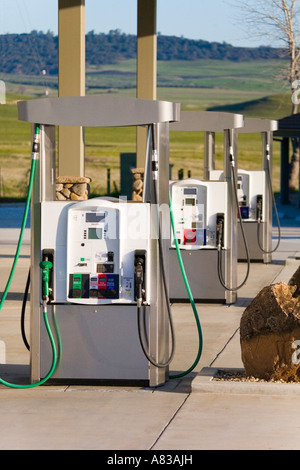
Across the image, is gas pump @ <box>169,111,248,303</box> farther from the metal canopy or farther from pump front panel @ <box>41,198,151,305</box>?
the metal canopy

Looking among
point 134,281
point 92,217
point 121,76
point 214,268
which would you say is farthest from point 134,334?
point 121,76

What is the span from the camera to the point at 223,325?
13062 millimetres

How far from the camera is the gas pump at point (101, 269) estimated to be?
914 centimetres

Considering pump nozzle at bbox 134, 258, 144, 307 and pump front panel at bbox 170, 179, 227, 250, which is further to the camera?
pump front panel at bbox 170, 179, 227, 250

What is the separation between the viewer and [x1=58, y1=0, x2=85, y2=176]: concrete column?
61.3 feet

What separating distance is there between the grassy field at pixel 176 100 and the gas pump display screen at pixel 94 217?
48034 millimetres

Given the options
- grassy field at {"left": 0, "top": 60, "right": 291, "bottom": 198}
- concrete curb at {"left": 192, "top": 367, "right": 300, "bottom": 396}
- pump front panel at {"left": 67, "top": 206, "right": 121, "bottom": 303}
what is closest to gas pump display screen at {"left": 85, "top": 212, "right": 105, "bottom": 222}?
pump front panel at {"left": 67, "top": 206, "right": 121, "bottom": 303}

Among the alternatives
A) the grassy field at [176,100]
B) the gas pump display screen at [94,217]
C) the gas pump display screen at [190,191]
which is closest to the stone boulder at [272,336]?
the gas pump display screen at [94,217]

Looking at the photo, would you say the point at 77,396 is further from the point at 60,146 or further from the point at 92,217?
the point at 60,146

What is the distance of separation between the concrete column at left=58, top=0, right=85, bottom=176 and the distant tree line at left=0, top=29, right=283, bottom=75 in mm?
119333

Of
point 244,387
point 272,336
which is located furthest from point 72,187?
point 244,387

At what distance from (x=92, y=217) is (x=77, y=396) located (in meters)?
1.52

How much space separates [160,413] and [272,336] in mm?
1273

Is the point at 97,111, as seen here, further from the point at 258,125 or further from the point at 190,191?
the point at 258,125
